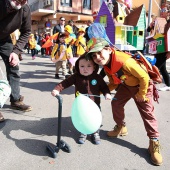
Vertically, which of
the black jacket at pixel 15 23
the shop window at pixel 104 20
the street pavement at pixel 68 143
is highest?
the shop window at pixel 104 20

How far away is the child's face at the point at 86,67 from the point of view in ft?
7.43

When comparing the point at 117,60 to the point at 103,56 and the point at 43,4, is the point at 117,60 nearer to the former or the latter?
the point at 103,56

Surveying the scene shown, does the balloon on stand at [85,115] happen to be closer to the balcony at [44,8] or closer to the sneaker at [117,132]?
the sneaker at [117,132]

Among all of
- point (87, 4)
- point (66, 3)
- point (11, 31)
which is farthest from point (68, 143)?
point (87, 4)

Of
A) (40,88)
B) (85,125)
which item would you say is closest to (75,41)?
(40,88)

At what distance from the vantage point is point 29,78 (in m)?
5.64

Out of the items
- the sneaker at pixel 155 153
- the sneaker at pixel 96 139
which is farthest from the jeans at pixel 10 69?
the sneaker at pixel 155 153

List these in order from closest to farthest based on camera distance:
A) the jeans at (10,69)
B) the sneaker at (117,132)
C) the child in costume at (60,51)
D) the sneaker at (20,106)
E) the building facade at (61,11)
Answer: the sneaker at (117,132) < the jeans at (10,69) < the sneaker at (20,106) < the child in costume at (60,51) < the building facade at (61,11)

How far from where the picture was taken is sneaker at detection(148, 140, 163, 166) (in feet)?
6.68

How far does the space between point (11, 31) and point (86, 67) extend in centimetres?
122

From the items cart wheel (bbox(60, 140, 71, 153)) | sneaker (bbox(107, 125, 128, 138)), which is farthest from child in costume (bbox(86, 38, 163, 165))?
cart wheel (bbox(60, 140, 71, 153))

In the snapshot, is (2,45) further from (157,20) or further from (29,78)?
(157,20)

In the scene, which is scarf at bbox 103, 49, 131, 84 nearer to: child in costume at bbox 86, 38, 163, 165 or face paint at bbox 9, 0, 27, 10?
child in costume at bbox 86, 38, 163, 165

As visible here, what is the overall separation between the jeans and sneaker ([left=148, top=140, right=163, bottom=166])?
2018mm
